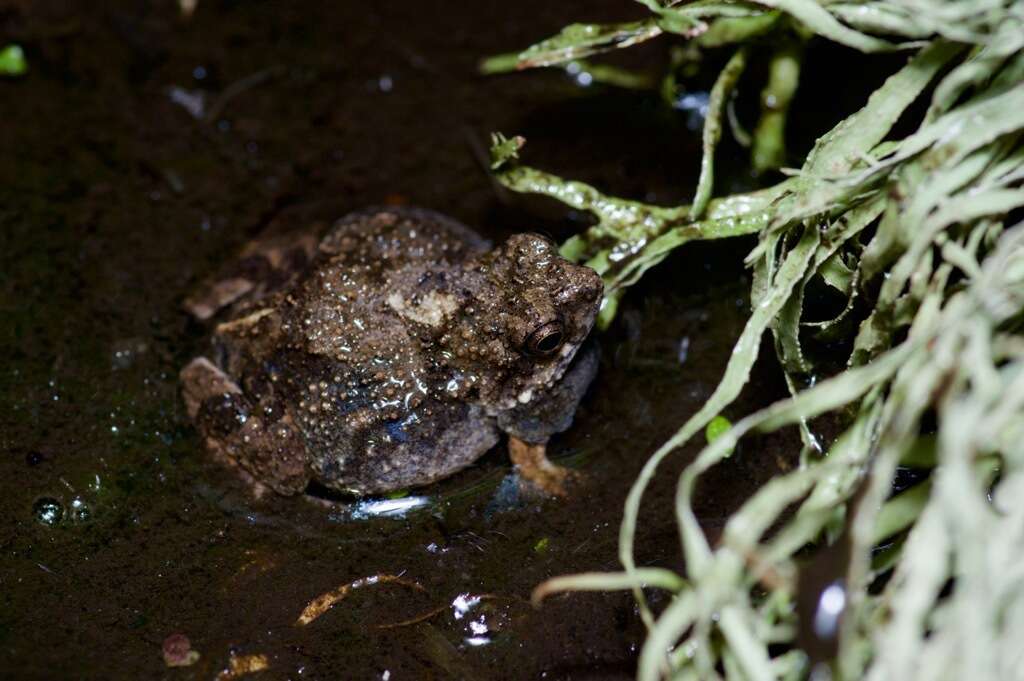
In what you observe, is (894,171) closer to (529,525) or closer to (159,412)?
(529,525)

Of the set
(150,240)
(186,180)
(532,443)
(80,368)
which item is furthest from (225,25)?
(532,443)

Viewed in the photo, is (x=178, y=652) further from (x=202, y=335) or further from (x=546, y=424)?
(x=546, y=424)

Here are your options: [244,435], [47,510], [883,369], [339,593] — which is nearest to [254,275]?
[244,435]

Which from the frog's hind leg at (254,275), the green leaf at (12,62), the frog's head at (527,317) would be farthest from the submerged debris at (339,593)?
the green leaf at (12,62)

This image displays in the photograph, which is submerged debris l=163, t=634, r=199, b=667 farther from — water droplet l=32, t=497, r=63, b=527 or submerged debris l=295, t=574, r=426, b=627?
water droplet l=32, t=497, r=63, b=527

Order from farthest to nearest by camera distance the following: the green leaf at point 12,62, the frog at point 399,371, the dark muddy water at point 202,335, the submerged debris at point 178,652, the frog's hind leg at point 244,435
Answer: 1. the green leaf at point 12,62
2. the frog's hind leg at point 244,435
3. the frog at point 399,371
4. the dark muddy water at point 202,335
5. the submerged debris at point 178,652

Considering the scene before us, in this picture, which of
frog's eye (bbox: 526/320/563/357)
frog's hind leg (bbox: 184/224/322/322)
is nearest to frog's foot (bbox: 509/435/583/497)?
frog's eye (bbox: 526/320/563/357)

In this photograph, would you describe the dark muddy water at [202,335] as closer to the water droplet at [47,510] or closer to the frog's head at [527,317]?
the water droplet at [47,510]
